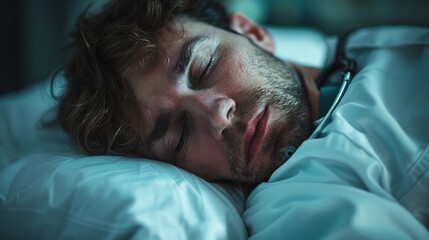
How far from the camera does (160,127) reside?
0.81 metres

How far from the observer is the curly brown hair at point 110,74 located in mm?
837

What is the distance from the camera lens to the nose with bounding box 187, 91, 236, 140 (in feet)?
2.39

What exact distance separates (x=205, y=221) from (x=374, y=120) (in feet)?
1.08

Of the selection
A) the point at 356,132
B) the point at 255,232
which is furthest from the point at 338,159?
the point at 255,232

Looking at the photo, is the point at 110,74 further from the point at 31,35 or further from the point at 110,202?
the point at 31,35

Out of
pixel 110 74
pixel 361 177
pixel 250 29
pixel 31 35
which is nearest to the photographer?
pixel 361 177

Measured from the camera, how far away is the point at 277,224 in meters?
0.60

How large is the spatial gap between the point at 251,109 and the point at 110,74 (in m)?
0.33

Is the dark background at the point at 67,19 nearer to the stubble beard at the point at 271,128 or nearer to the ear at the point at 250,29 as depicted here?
the ear at the point at 250,29

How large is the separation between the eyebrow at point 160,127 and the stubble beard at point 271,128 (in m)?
0.13

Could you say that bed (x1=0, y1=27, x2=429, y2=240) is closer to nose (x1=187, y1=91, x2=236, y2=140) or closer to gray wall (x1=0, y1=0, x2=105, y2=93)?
nose (x1=187, y1=91, x2=236, y2=140)

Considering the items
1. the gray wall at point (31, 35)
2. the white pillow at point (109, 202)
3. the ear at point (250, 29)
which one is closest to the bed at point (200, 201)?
the white pillow at point (109, 202)

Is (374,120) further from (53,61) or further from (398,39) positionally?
(53,61)

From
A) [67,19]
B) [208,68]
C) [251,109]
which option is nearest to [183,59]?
[208,68]
